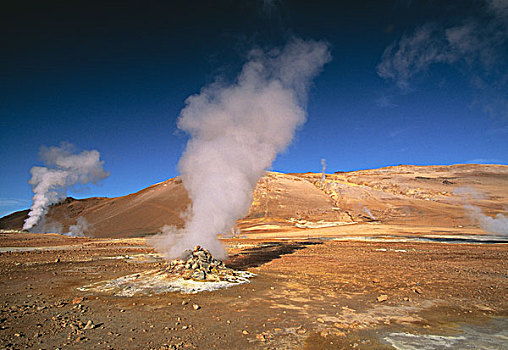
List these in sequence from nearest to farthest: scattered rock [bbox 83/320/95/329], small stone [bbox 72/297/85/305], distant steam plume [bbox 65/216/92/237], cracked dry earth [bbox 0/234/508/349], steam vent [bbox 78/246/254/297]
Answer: cracked dry earth [bbox 0/234/508/349]
scattered rock [bbox 83/320/95/329]
small stone [bbox 72/297/85/305]
steam vent [bbox 78/246/254/297]
distant steam plume [bbox 65/216/92/237]

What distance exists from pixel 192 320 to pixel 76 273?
10.7m

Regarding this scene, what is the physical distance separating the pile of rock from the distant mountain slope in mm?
47796

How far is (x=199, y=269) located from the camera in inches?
514

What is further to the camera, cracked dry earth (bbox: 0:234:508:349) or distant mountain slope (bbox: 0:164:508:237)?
distant mountain slope (bbox: 0:164:508:237)

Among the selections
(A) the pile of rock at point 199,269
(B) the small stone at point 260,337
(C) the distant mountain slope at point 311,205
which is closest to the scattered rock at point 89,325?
(B) the small stone at point 260,337

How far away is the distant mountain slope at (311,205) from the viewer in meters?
65.6

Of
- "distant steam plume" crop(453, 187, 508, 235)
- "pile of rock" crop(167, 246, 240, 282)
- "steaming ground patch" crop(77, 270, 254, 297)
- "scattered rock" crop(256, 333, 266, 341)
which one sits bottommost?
"scattered rock" crop(256, 333, 266, 341)

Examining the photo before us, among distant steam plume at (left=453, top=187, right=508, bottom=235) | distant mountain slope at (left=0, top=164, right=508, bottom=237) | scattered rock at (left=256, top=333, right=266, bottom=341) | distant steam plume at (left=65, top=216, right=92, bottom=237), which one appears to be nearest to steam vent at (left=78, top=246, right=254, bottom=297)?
scattered rock at (left=256, top=333, right=266, bottom=341)

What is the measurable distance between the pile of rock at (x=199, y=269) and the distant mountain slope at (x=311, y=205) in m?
47.8

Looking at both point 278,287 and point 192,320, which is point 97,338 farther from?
point 278,287

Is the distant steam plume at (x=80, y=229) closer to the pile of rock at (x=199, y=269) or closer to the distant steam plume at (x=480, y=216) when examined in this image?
the pile of rock at (x=199, y=269)

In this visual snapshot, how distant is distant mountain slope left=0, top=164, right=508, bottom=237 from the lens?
6556 centimetres

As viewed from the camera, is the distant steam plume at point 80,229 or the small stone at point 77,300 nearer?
the small stone at point 77,300

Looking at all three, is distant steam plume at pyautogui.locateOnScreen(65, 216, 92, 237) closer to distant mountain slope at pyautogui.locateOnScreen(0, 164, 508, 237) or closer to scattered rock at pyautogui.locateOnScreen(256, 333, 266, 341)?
distant mountain slope at pyautogui.locateOnScreen(0, 164, 508, 237)
